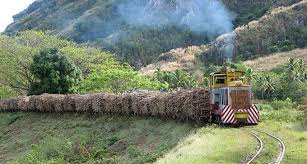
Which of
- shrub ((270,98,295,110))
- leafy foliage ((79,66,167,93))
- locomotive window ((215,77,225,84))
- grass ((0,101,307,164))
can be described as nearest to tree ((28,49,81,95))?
leafy foliage ((79,66,167,93))

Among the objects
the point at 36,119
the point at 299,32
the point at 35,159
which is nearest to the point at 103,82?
the point at 36,119

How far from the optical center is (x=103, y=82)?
51.0 meters

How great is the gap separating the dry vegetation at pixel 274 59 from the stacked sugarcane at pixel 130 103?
255 feet

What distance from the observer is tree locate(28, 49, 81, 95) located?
52938 millimetres

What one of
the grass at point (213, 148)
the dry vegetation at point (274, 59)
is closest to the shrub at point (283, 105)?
the grass at point (213, 148)

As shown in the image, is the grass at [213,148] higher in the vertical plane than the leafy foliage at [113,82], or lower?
lower

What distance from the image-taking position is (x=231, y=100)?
24891 mm

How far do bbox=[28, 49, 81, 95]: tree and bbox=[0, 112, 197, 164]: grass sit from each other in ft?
28.5

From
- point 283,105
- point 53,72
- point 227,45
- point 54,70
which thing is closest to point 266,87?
point 283,105

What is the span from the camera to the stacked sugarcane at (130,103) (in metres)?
26.7

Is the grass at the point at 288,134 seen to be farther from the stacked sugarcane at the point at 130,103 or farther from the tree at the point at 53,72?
the tree at the point at 53,72

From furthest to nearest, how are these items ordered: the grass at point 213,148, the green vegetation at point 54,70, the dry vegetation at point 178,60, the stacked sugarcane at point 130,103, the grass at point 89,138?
the dry vegetation at point 178,60
the green vegetation at point 54,70
the stacked sugarcane at point 130,103
the grass at point 89,138
the grass at point 213,148

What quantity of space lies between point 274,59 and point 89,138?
104217 millimetres

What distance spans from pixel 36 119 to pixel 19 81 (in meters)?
16.1
